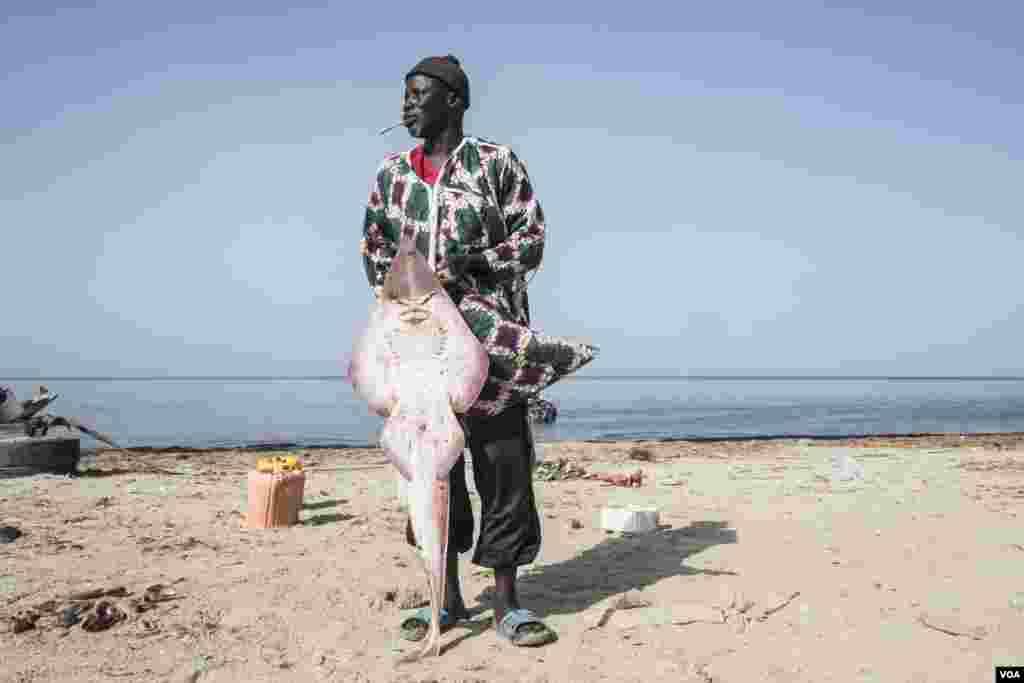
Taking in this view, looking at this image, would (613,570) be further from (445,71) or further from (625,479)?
(625,479)

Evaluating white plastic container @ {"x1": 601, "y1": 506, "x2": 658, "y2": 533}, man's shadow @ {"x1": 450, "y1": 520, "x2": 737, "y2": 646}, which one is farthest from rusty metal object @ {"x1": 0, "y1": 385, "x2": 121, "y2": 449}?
man's shadow @ {"x1": 450, "y1": 520, "x2": 737, "y2": 646}

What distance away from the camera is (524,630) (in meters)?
2.83

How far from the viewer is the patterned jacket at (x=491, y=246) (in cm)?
285

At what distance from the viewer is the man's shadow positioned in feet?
11.3

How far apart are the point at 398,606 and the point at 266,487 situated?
2190mm

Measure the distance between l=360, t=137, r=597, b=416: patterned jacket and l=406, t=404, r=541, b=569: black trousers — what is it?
122mm

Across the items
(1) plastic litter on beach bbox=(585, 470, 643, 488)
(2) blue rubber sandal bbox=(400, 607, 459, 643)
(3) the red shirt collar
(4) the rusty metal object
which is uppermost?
(3) the red shirt collar

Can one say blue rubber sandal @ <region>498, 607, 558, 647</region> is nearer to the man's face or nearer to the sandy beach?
the sandy beach

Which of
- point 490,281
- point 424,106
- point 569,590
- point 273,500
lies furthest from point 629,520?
point 424,106

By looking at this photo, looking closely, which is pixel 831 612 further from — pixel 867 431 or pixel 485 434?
pixel 867 431

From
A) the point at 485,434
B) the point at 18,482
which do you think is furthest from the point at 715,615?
the point at 18,482

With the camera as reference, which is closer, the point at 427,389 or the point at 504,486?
the point at 427,389

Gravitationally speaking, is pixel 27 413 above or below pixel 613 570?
above

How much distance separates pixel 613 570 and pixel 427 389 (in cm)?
196
